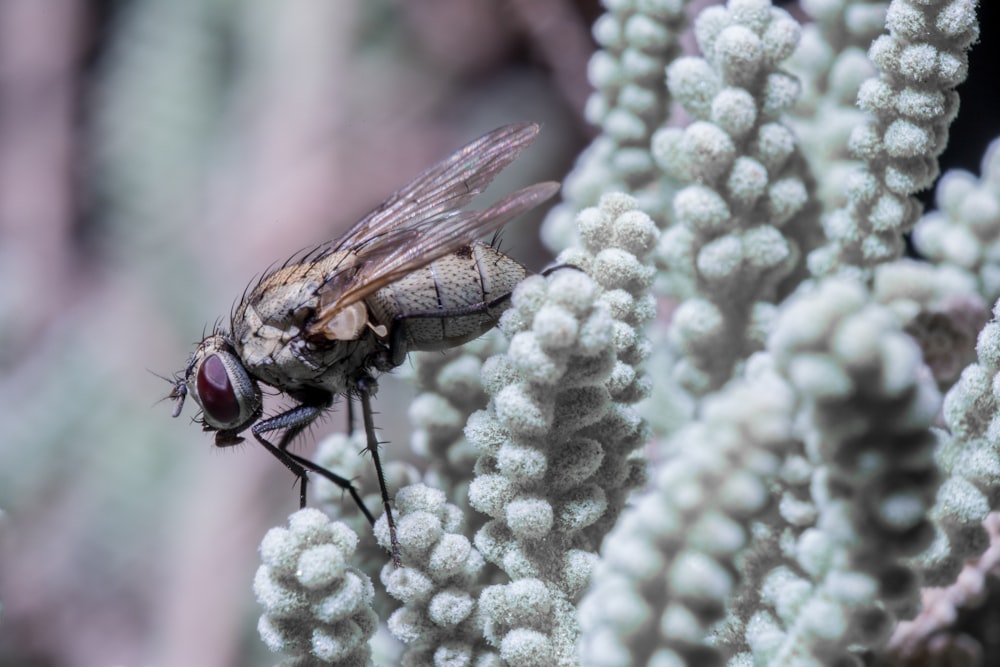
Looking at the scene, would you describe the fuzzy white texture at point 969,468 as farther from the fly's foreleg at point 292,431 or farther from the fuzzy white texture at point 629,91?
the fly's foreleg at point 292,431

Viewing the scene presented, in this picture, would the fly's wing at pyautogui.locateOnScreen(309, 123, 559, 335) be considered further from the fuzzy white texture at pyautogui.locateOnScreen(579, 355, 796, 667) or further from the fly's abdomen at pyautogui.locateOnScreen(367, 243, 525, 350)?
the fuzzy white texture at pyautogui.locateOnScreen(579, 355, 796, 667)

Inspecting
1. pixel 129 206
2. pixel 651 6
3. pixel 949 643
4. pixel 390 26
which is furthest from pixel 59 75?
pixel 949 643

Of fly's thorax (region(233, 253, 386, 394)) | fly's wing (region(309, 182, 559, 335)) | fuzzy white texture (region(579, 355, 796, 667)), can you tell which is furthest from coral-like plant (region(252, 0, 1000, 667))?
fly's thorax (region(233, 253, 386, 394))

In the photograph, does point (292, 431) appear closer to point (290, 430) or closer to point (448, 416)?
point (290, 430)

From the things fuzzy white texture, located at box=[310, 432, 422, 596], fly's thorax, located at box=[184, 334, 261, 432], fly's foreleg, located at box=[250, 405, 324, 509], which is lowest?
fly's foreleg, located at box=[250, 405, 324, 509]

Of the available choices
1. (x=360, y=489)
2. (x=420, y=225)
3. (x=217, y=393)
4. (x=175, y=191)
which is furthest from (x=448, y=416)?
(x=175, y=191)

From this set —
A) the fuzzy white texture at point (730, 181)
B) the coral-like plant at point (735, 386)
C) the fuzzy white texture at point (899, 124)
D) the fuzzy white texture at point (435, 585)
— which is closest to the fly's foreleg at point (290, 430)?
the coral-like plant at point (735, 386)

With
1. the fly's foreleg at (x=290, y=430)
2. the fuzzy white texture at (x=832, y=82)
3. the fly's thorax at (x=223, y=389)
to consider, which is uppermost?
the fuzzy white texture at (x=832, y=82)
